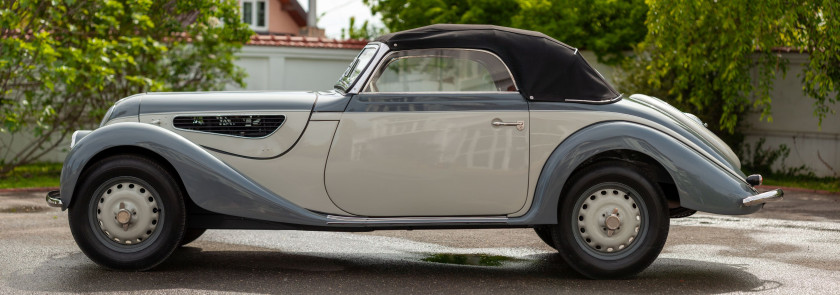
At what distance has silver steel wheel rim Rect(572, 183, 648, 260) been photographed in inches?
272

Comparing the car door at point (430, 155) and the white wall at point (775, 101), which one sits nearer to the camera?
the car door at point (430, 155)

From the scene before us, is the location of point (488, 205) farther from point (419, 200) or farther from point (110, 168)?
point (110, 168)

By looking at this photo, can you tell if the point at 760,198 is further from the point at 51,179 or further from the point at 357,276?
the point at 51,179

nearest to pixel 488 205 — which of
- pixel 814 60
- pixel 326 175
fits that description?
pixel 326 175

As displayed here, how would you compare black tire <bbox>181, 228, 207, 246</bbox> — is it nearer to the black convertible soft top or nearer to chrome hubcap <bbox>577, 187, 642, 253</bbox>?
the black convertible soft top

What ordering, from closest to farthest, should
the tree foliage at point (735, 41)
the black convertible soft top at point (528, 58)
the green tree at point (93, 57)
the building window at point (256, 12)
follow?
the black convertible soft top at point (528, 58), the tree foliage at point (735, 41), the green tree at point (93, 57), the building window at point (256, 12)

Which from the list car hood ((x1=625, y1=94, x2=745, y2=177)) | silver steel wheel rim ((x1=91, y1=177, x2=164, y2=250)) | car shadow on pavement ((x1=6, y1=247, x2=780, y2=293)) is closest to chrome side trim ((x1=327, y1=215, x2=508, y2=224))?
car shadow on pavement ((x1=6, y1=247, x2=780, y2=293))

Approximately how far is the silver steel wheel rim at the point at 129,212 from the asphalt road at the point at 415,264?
24 cm

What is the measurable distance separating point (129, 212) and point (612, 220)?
3187mm

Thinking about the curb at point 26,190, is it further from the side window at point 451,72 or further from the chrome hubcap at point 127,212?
the side window at point 451,72

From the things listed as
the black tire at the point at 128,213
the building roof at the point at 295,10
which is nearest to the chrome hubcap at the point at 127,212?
the black tire at the point at 128,213

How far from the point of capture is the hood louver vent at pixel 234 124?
6988mm

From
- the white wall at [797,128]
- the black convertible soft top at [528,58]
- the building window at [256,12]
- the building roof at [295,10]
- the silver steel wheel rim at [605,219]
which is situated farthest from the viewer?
the building roof at [295,10]

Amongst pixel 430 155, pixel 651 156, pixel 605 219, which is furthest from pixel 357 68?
pixel 651 156
